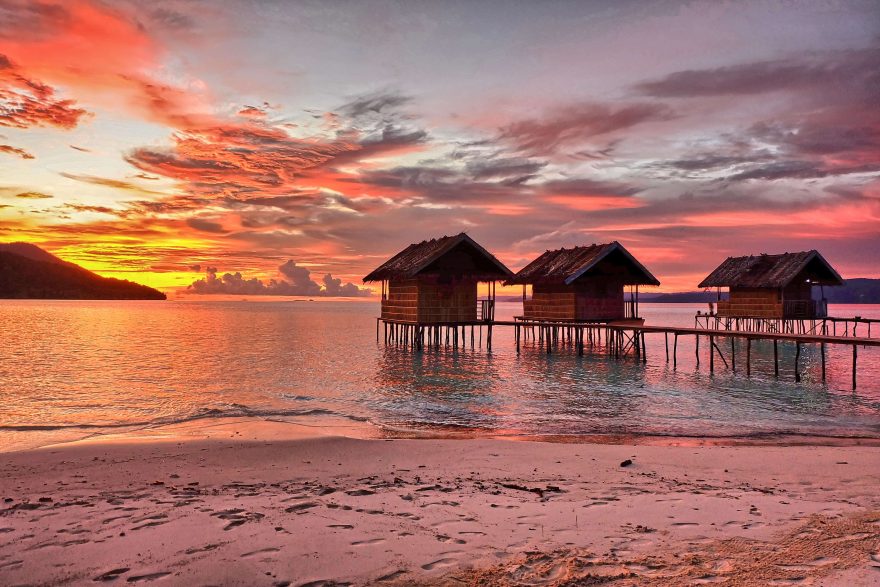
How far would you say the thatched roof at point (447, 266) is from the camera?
30047 millimetres

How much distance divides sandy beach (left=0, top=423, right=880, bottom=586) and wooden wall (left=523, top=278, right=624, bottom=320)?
23.2 m

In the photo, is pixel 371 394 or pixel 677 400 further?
pixel 371 394

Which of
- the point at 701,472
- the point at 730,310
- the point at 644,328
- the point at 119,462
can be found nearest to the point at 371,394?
the point at 119,462

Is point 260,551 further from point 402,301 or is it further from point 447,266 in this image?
point 402,301

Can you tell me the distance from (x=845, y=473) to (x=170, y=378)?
72.9 ft

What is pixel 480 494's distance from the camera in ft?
22.6

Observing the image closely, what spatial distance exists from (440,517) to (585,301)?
28.0 meters

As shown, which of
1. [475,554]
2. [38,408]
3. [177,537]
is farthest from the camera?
[38,408]

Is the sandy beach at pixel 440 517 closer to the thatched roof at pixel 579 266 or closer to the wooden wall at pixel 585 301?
the thatched roof at pixel 579 266

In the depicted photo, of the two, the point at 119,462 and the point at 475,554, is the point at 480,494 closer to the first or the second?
the point at 475,554

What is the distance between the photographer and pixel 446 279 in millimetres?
31828

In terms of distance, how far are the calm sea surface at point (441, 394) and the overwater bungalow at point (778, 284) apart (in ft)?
18.8

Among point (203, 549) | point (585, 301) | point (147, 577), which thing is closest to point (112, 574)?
point (147, 577)

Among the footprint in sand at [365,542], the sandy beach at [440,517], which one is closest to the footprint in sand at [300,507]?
the sandy beach at [440,517]
